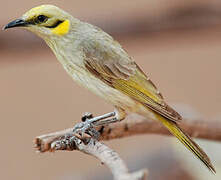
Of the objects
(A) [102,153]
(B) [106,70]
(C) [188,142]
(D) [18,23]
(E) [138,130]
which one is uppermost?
(D) [18,23]

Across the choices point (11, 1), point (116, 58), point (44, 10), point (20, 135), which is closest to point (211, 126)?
point (116, 58)

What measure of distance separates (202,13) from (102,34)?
2.07m

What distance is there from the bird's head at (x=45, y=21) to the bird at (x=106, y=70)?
0.01m

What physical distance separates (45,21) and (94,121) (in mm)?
567

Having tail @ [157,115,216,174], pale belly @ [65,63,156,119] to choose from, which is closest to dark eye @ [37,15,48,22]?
pale belly @ [65,63,156,119]

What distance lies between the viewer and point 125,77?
2.64 metres

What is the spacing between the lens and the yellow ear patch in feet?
8.05

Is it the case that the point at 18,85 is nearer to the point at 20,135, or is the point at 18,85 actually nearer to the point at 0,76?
the point at 0,76

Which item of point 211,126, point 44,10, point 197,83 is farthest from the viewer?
point 197,83

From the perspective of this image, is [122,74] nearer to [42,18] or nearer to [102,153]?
[42,18]

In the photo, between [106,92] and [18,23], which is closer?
[18,23]

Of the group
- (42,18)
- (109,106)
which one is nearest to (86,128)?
(42,18)

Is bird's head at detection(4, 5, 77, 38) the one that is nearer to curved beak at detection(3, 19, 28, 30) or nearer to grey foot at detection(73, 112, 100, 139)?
curved beak at detection(3, 19, 28, 30)

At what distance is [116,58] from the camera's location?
2582 mm
